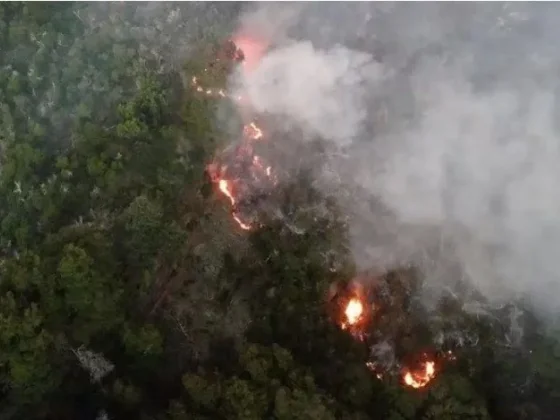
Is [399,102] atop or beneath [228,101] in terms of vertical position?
atop

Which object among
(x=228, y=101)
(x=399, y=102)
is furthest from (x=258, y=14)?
(x=399, y=102)

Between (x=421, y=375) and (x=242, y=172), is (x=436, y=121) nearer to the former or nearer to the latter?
(x=242, y=172)

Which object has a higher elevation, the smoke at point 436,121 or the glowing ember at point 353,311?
the smoke at point 436,121

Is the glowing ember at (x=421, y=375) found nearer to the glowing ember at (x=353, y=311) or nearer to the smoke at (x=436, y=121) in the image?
the glowing ember at (x=353, y=311)

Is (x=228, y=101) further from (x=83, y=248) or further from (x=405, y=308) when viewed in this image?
(x=405, y=308)

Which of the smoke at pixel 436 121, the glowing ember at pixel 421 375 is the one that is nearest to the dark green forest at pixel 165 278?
the glowing ember at pixel 421 375

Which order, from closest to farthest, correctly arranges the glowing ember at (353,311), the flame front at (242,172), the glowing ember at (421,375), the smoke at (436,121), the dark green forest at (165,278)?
the dark green forest at (165,278)
the glowing ember at (421,375)
the glowing ember at (353,311)
the flame front at (242,172)
the smoke at (436,121)

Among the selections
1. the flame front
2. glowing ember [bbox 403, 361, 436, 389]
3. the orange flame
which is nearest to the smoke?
the flame front
